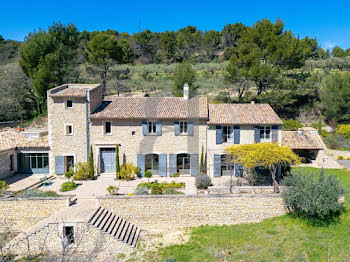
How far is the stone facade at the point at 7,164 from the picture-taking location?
21.3 meters

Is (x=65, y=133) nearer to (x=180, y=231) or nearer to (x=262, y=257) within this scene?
(x=180, y=231)

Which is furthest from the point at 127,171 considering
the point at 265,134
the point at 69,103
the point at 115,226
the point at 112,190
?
the point at 265,134

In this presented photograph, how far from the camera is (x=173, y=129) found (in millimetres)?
22344

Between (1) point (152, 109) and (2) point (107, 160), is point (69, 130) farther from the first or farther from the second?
(1) point (152, 109)

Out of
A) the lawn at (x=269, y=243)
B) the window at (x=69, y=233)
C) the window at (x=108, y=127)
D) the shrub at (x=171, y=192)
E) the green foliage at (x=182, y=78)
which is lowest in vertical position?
the lawn at (x=269, y=243)

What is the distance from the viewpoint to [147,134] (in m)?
22.2

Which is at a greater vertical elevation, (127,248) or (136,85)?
(136,85)

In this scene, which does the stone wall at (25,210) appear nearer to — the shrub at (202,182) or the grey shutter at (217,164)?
the shrub at (202,182)

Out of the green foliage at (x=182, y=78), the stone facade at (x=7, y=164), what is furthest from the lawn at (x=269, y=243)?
the green foliage at (x=182, y=78)

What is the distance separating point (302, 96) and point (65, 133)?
3110cm

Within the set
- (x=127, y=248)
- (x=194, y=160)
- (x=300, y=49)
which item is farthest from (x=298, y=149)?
(x=127, y=248)

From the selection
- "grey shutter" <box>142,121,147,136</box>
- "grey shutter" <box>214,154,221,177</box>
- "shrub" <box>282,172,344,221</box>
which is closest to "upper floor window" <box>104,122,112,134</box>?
"grey shutter" <box>142,121,147,136</box>

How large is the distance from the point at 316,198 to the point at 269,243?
346 centimetres

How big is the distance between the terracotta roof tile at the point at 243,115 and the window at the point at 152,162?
5.04 metres
